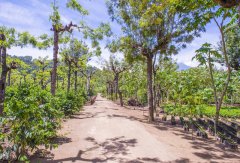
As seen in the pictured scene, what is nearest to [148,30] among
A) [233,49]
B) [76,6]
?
[76,6]

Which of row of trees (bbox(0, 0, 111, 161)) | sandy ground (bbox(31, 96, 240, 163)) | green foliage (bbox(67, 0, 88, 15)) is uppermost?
green foliage (bbox(67, 0, 88, 15))

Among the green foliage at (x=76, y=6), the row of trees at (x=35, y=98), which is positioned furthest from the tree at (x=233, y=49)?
the green foliage at (x=76, y=6)

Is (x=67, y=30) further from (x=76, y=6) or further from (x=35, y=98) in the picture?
(x=35, y=98)

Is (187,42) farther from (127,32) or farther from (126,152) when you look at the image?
(126,152)

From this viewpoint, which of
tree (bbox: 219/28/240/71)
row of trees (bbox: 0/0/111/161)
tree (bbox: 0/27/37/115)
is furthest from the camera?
tree (bbox: 219/28/240/71)

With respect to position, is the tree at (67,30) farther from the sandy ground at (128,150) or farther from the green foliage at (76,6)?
the sandy ground at (128,150)

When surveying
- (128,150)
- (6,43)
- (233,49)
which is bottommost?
(128,150)

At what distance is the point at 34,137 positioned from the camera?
7.13 m

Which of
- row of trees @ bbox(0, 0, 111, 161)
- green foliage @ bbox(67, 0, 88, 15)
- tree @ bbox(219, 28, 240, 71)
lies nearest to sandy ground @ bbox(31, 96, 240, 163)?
row of trees @ bbox(0, 0, 111, 161)

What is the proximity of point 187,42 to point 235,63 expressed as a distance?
2434 cm

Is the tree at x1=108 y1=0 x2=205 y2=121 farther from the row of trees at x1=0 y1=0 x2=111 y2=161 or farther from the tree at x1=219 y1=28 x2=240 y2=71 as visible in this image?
the tree at x1=219 y1=28 x2=240 y2=71

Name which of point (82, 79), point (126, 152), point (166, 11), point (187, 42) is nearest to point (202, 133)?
point (126, 152)

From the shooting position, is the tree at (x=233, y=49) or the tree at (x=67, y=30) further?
the tree at (x=233, y=49)

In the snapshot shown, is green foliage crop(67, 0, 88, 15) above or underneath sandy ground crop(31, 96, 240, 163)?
above
